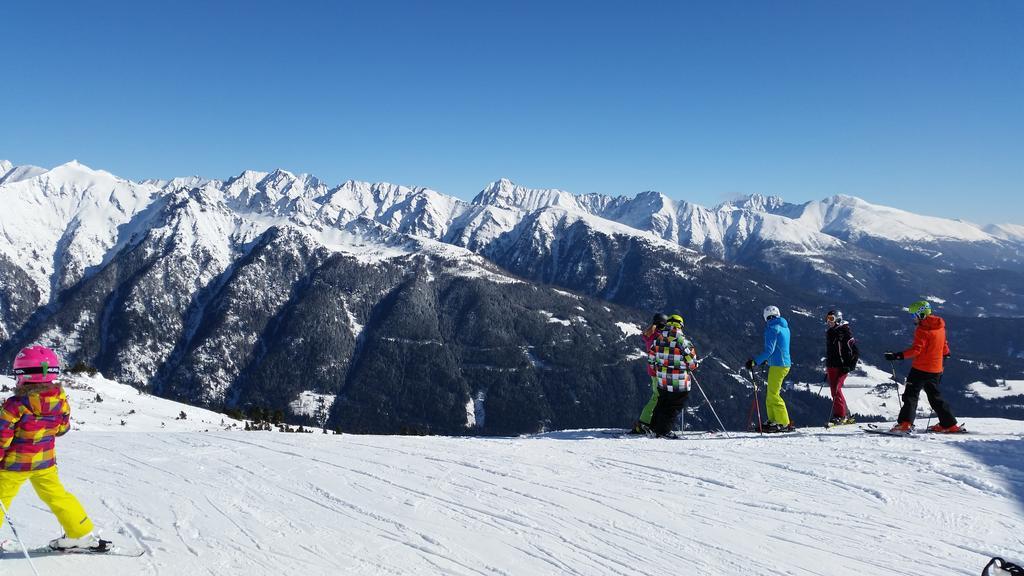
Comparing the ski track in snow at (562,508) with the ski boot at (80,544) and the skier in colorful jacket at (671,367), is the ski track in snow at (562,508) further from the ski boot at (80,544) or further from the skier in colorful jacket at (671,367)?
the skier in colorful jacket at (671,367)

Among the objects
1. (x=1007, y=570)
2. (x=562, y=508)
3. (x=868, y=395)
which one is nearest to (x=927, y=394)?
(x=1007, y=570)

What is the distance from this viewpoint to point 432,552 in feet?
19.9

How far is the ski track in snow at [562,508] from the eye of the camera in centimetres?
584

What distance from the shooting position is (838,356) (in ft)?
46.3

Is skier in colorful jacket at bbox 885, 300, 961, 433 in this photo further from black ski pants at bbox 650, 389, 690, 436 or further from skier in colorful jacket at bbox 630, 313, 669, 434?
skier in colorful jacket at bbox 630, 313, 669, 434

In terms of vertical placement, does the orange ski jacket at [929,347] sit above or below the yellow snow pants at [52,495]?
above

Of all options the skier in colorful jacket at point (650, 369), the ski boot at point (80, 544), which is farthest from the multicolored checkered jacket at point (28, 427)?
the skier in colorful jacket at point (650, 369)

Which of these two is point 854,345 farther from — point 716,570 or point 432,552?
point 432,552

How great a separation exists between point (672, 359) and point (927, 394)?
5.25 m

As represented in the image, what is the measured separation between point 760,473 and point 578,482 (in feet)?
10.1

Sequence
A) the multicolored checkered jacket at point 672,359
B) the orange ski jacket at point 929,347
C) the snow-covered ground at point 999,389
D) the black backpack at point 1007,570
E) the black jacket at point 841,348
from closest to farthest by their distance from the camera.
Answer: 1. the black backpack at point 1007,570
2. the orange ski jacket at point 929,347
3. the multicolored checkered jacket at point 672,359
4. the black jacket at point 841,348
5. the snow-covered ground at point 999,389

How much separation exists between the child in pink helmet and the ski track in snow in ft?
1.24

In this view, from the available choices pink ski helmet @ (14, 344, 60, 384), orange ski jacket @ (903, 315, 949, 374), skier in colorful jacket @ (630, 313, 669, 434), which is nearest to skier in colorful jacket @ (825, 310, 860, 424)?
orange ski jacket @ (903, 315, 949, 374)

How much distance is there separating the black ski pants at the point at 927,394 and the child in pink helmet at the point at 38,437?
46.6 feet
